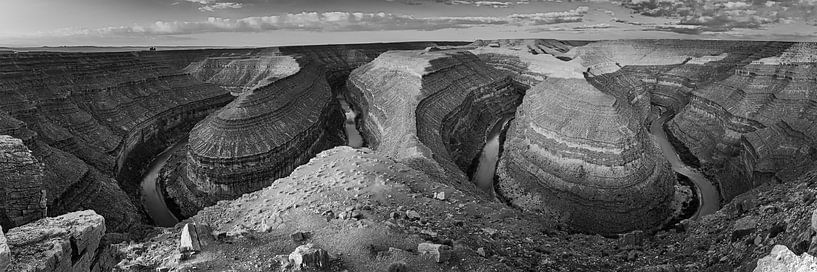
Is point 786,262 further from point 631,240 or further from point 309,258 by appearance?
point 309,258

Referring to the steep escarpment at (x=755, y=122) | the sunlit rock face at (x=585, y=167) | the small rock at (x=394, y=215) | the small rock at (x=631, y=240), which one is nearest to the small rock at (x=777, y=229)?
the small rock at (x=631, y=240)

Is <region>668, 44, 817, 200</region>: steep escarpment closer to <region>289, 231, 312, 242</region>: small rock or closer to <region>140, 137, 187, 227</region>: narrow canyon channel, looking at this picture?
<region>289, 231, 312, 242</region>: small rock

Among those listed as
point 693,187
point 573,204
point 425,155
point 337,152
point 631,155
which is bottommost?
point 693,187

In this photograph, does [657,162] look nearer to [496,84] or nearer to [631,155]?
[631,155]

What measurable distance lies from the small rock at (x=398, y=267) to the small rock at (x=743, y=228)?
1155 cm

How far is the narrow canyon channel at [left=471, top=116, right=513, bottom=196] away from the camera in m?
42.6

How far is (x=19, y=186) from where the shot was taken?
20344 mm

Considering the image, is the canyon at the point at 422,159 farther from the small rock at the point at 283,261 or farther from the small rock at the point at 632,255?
the small rock at the point at 283,261

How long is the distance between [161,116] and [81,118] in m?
11.4

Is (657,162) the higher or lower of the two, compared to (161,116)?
lower

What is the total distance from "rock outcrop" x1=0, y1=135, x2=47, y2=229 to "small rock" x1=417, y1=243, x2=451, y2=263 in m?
15.6

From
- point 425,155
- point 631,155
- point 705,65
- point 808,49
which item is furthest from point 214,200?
point 705,65

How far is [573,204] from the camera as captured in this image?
1375 inches

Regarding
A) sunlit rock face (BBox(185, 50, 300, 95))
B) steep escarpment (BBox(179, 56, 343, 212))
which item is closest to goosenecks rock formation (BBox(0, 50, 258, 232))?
steep escarpment (BBox(179, 56, 343, 212))
